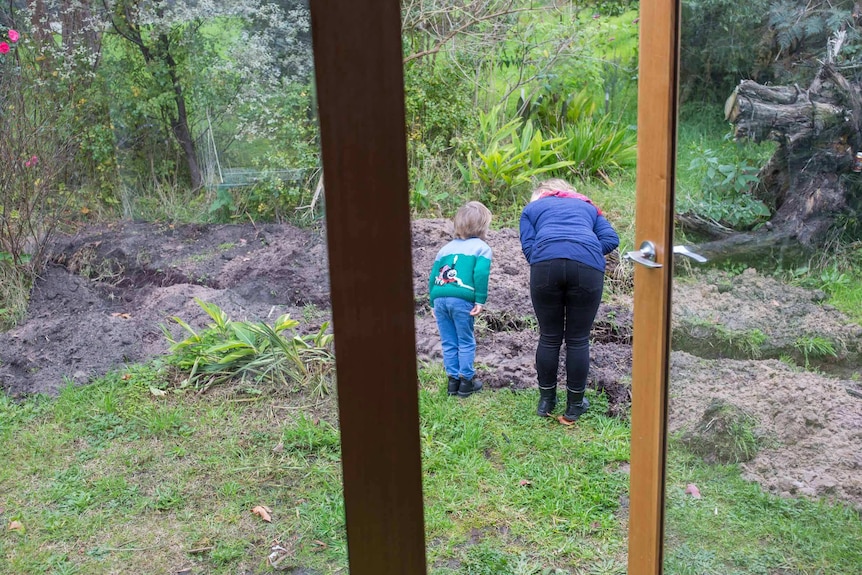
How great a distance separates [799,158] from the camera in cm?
135

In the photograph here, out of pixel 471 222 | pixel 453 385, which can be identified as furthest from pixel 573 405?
pixel 471 222

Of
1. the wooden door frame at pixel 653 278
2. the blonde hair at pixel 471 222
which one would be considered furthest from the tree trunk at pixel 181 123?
the blonde hair at pixel 471 222

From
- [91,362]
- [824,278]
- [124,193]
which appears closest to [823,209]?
[824,278]

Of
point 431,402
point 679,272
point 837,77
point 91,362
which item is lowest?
point 431,402

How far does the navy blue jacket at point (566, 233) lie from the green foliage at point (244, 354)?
168 cm

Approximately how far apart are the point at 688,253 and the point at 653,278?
0.08m

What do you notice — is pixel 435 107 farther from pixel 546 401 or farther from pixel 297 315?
pixel 297 315

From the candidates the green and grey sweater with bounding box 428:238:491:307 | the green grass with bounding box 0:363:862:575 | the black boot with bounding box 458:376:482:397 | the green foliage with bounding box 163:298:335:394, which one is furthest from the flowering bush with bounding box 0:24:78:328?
the black boot with bounding box 458:376:482:397

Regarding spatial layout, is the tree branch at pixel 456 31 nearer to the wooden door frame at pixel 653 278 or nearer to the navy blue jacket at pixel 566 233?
the navy blue jacket at pixel 566 233

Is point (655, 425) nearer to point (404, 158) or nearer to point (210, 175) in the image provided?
point (210, 175)

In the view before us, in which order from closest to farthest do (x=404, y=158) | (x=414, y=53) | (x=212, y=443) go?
(x=404, y=158) < (x=212, y=443) < (x=414, y=53)

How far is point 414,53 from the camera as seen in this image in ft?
14.5

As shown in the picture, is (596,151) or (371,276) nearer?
(371,276)

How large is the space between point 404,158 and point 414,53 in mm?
4083
